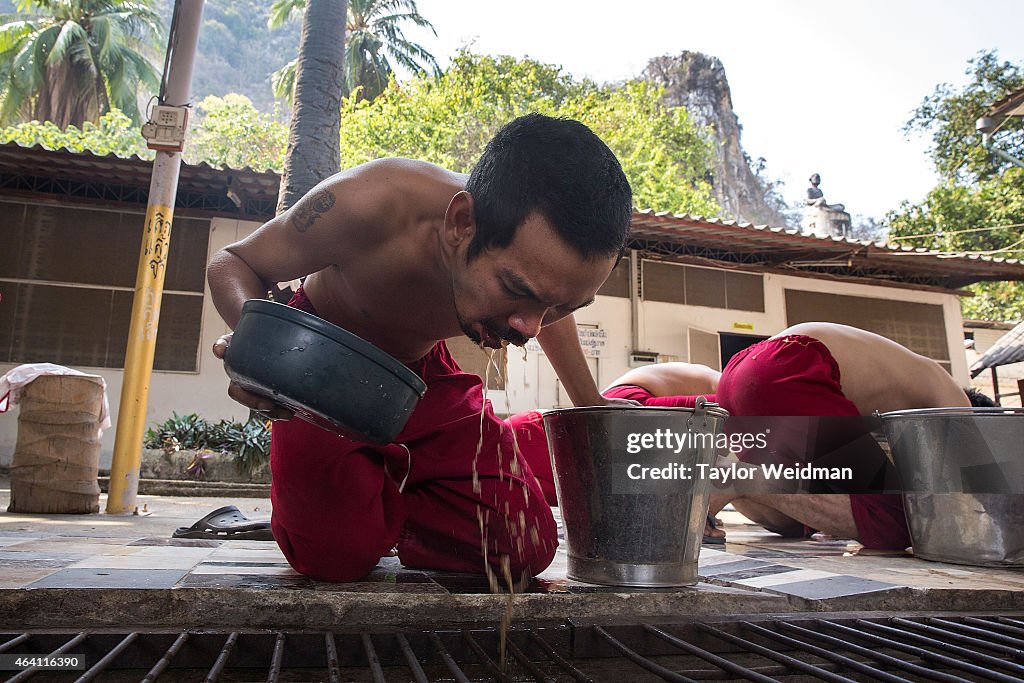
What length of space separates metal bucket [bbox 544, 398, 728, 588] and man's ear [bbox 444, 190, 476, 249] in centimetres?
60

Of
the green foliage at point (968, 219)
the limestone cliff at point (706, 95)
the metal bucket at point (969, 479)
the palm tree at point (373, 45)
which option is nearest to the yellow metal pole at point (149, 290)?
the metal bucket at point (969, 479)

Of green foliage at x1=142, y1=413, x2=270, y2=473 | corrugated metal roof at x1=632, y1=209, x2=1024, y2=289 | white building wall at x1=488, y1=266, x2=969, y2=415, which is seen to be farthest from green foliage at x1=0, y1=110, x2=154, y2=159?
corrugated metal roof at x1=632, y1=209, x2=1024, y2=289

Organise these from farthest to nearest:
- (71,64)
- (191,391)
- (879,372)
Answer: (71,64), (191,391), (879,372)

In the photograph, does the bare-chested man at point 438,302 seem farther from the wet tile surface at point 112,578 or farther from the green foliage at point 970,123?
the green foliage at point 970,123

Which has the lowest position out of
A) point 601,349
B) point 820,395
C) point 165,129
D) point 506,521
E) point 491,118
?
point 506,521

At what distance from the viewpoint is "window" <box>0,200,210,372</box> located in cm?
849

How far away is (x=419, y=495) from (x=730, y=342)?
9353 mm

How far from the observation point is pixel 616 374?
10195 mm

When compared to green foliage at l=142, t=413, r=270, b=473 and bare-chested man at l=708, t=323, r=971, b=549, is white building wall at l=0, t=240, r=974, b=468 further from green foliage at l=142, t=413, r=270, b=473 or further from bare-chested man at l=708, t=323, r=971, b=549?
bare-chested man at l=708, t=323, r=971, b=549

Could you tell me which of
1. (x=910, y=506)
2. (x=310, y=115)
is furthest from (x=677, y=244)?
(x=910, y=506)

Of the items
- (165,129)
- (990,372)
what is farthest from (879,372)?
(990,372)

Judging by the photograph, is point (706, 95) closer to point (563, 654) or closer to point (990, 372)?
point (990, 372)

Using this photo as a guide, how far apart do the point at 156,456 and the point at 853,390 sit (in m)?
6.57

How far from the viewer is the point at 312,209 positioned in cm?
203
